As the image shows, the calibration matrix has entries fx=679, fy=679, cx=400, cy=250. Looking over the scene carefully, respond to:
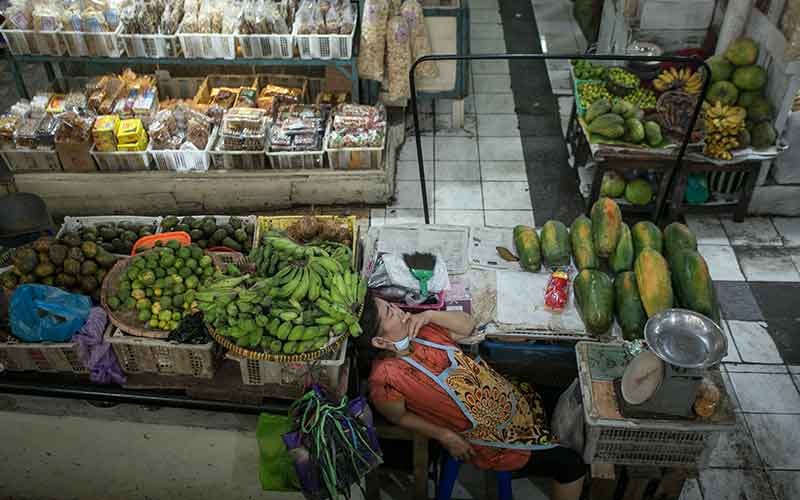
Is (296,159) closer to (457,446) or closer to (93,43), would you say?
(93,43)

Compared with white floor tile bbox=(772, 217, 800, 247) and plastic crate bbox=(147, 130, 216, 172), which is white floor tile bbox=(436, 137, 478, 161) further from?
white floor tile bbox=(772, 217, 800, 247)

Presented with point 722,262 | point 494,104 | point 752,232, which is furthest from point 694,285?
point 494,104

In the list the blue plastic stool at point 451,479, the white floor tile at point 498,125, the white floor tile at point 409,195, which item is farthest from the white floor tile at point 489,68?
the blue plastic stool at point 451,479

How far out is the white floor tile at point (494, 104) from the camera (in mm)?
7480

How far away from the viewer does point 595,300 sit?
→ 382 cm

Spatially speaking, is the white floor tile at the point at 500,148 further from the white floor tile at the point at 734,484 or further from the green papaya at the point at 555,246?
the white floor tile at the point at 734,484

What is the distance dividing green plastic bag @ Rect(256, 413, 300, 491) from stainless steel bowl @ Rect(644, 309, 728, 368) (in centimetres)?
176

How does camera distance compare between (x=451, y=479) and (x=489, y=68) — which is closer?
(x=451, y=479)

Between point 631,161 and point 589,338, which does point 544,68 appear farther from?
point 589,338

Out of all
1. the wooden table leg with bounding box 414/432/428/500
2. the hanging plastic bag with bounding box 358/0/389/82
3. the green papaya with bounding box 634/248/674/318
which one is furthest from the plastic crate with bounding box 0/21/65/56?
the green papaya with bounding box 634/248/674/318

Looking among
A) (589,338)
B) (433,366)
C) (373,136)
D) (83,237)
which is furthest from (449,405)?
(373,136)

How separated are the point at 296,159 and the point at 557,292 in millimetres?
2915

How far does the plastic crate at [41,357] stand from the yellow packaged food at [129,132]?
107 inches

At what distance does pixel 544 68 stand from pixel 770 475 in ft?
17.6
